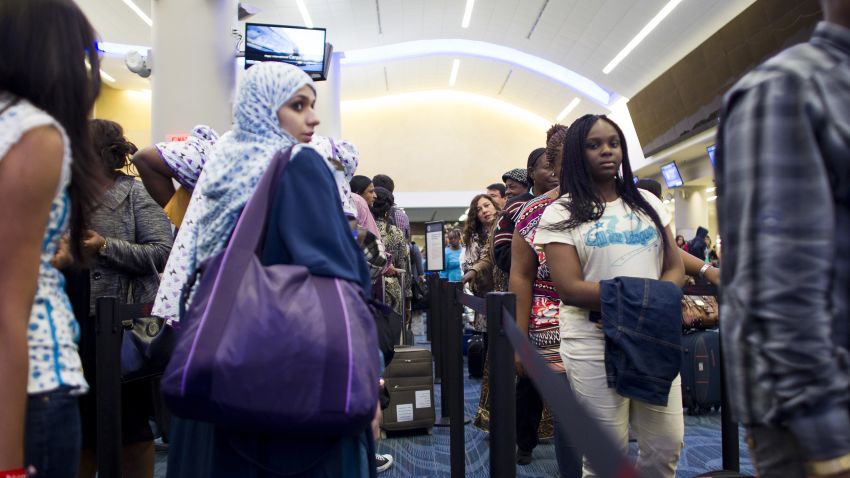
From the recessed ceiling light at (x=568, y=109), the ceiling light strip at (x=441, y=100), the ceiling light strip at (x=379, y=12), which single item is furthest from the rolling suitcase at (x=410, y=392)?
the ceiling light strip at (x=441, y=100)

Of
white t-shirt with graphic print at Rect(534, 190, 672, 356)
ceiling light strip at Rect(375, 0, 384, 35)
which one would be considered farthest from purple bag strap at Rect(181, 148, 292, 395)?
ceiling light strip at Rect(375, 0, 384, 35)

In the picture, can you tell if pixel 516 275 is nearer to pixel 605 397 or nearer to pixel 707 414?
pixel 605 397

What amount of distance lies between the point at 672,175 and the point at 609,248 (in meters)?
15.0

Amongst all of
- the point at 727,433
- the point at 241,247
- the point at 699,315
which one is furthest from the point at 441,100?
the point at 241,247

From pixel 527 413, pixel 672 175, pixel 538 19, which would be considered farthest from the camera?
pixel 538 19

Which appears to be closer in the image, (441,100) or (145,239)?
(145,239)

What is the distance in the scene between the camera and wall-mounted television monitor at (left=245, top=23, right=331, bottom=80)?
6105 mm

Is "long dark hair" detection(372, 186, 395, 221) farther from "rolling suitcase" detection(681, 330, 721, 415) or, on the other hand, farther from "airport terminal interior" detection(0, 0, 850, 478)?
"rolling suitcase" detection(681, 330, 721, 415)

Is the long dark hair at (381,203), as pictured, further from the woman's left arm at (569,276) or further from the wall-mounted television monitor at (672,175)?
the wall-mounted television monitor at (672,175)

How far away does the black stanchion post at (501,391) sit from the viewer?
5.74 ft

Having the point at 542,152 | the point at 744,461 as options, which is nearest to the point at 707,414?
the point at 744,461

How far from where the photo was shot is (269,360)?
4.07 feet

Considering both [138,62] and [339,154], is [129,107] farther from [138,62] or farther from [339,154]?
[339,154]

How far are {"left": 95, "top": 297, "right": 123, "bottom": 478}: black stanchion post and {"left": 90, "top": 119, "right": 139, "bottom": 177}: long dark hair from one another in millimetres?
559
